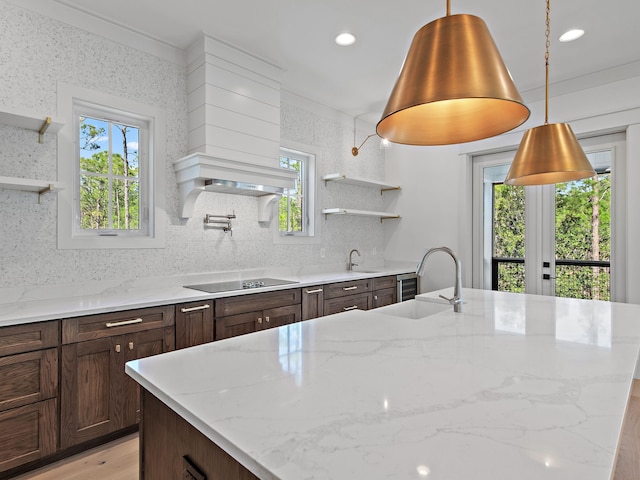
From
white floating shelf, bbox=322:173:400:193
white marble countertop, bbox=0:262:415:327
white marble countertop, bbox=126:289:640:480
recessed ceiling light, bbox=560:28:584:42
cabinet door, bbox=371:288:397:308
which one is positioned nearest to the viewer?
white marble countertop, bbox=126:289:640:480

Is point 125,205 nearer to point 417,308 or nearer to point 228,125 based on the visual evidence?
point 228,125

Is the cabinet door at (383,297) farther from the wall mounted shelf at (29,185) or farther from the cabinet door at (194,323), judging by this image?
Answer: the wall mounted shelf at (29,185)

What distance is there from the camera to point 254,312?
2.86 metres

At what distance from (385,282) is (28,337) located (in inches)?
123

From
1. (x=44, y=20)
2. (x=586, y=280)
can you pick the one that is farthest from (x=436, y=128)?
(x=586, y=280)

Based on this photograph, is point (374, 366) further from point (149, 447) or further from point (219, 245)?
point (219, 245)

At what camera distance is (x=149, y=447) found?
109cm

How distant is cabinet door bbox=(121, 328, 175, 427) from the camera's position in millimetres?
2254

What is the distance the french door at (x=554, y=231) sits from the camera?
348cm

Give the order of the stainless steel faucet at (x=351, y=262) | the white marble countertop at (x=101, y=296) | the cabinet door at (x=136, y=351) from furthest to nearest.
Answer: the stainless steel faucet at (x=351, y=262) → the cabinet door at (x=136, y=351) → the white marble countertop at (x=101, y=296)

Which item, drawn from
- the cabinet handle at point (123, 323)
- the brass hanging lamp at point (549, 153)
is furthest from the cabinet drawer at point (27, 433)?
the brass hanging lamp at point (549, 153)

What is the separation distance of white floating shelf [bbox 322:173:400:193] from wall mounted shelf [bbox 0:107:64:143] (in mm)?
2533

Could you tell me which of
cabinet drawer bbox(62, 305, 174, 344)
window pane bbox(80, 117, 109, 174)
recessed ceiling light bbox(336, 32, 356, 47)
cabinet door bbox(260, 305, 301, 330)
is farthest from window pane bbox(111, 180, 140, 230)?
recessed ceiling light bbox(336, 32, 356, 47)

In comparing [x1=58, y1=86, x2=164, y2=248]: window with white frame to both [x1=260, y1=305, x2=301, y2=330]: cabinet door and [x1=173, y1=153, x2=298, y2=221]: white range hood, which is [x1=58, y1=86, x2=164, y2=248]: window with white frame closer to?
[x1=173, y1=153, x2=298, y2=221]: white range hood
